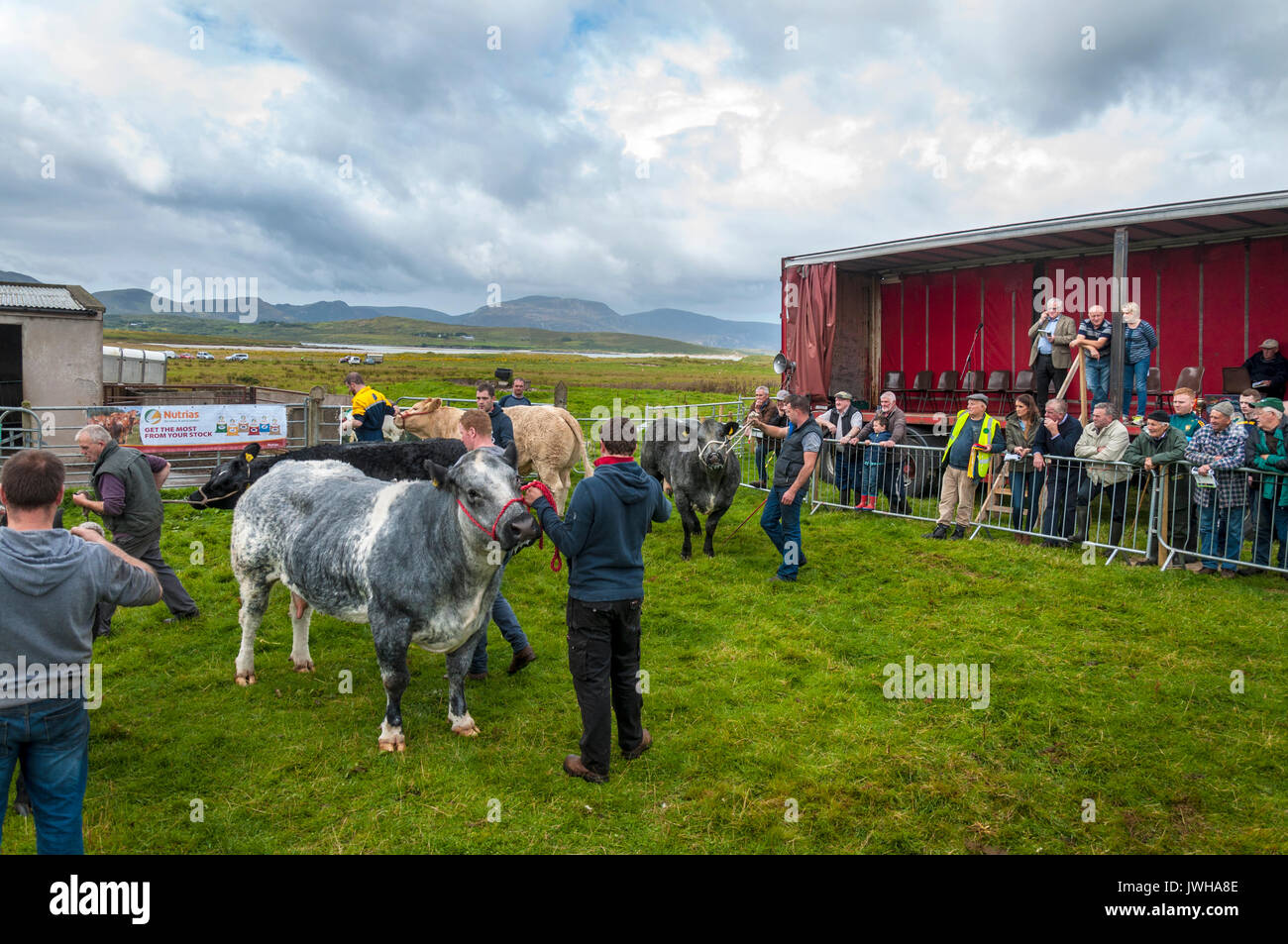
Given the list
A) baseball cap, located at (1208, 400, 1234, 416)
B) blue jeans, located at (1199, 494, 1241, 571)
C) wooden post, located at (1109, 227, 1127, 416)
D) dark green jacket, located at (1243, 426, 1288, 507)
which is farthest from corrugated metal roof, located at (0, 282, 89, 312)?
dark green jacket, located at (1243, 426, 1288, 507)

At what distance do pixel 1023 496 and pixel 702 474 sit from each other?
14.6ft

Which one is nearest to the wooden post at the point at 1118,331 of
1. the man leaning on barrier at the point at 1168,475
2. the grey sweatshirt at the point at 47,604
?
the man leaning on barrier at the point at 1168,475

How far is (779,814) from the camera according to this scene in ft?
14.7

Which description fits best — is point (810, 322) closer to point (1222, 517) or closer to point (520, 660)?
point (1222, 517)

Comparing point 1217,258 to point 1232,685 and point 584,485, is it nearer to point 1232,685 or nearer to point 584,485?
point 1232,685

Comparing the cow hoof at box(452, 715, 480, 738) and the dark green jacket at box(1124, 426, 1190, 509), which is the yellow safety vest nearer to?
the dark green jacket at box(1124, 426, 1190, 509)

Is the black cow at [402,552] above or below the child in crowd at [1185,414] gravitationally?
below

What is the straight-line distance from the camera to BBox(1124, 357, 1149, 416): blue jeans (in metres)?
10.9

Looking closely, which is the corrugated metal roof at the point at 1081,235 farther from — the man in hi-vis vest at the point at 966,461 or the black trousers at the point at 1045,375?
the man in hi-vis vest at the point at 966,461

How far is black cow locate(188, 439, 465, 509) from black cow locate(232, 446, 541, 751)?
114cm

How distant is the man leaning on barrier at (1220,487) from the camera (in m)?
8.48

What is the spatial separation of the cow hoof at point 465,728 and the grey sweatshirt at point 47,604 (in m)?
2.55

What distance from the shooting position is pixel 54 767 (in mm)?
3188
